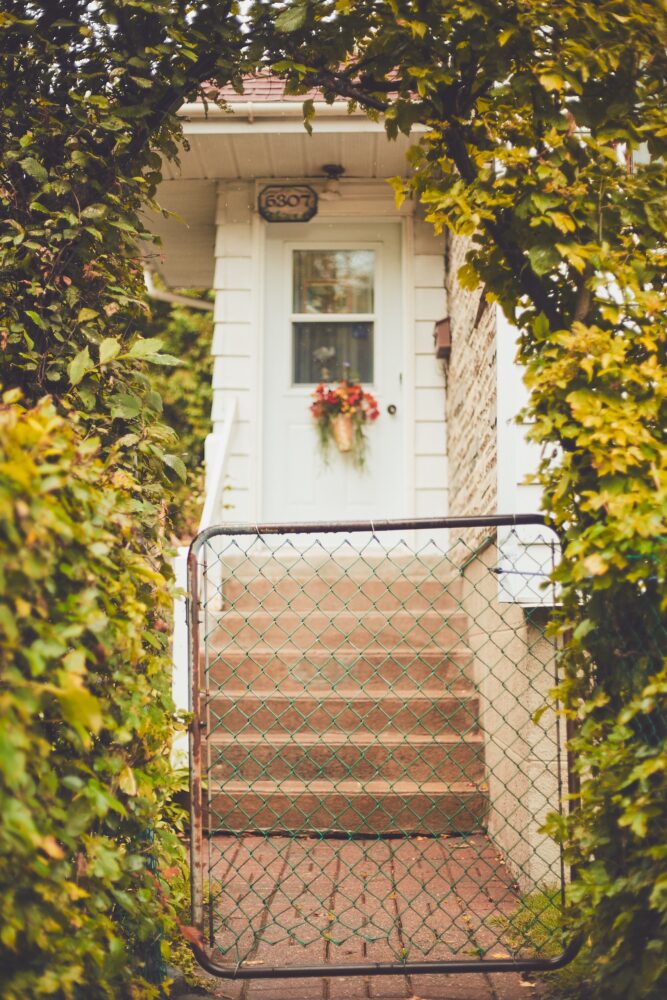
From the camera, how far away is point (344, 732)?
4.24m

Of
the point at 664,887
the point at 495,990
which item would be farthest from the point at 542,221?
the point at 495,990

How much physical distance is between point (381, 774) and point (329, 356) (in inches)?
127

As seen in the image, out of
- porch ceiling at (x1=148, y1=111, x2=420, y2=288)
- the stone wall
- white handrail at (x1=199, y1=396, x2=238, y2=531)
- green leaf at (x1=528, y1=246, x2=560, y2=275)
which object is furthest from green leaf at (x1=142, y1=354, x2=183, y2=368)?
porch ceiling at (x1=148, y1=111, x2=420, y2=288)

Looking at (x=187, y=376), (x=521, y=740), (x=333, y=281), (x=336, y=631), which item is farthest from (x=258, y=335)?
(x=187, y=376)

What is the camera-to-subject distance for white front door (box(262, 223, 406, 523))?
6.21 metres

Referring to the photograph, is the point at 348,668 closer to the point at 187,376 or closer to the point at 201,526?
the point at 201,526

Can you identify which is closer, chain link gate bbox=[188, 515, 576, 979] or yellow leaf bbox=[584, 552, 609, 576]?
yellow leaf bbox=[584, 552, 609, 576]

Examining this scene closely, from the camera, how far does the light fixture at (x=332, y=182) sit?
6.13m

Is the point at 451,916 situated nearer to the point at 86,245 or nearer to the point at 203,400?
the point at 86,245

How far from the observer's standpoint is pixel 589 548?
2.07 metres

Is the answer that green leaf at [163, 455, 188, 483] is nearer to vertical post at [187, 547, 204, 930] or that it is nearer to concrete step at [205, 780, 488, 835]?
vertical post at [187, 547, 204, 930]

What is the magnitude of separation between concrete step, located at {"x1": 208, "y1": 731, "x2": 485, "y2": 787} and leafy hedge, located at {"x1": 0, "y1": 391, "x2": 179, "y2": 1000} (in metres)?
1.91

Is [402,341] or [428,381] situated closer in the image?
[428,381]

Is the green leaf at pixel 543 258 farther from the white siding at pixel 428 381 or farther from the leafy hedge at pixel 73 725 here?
the white siding at pixel 428 381
